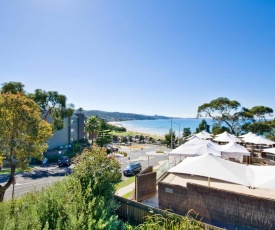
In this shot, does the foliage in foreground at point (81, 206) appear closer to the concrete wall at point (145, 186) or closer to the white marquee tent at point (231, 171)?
the concrete wall at point (145, 186)

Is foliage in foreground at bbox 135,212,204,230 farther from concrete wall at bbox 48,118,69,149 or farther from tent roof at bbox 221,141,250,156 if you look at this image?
concrete wall at bbox 48,118,69,149

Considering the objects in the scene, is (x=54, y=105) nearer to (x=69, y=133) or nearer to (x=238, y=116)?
(x=69, y=133)

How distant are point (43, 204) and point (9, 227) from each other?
1.84 meters

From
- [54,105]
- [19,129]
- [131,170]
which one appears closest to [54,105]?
[54,105]

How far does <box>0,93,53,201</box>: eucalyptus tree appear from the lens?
1458 centimetres

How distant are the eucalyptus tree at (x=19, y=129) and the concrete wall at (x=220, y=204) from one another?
1063cm

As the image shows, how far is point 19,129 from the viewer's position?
15.2 metres

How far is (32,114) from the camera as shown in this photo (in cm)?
1566

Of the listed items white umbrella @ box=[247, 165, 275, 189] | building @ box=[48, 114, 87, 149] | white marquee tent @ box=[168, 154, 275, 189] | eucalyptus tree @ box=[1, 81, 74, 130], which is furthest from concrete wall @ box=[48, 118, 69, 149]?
white umbrella @ box=[247, 165, 275, 189]

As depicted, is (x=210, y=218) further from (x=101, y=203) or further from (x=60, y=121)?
(x=60, y=121)

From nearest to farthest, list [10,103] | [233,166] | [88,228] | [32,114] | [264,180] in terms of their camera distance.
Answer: [88,228] < [264,180] < [233,166] < [10,103] < [32,114]

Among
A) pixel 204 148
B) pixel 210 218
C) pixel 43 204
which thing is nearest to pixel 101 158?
pixel 43 204

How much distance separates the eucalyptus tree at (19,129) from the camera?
574 inches

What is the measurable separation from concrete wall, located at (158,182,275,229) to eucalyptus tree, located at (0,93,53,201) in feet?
34.9
